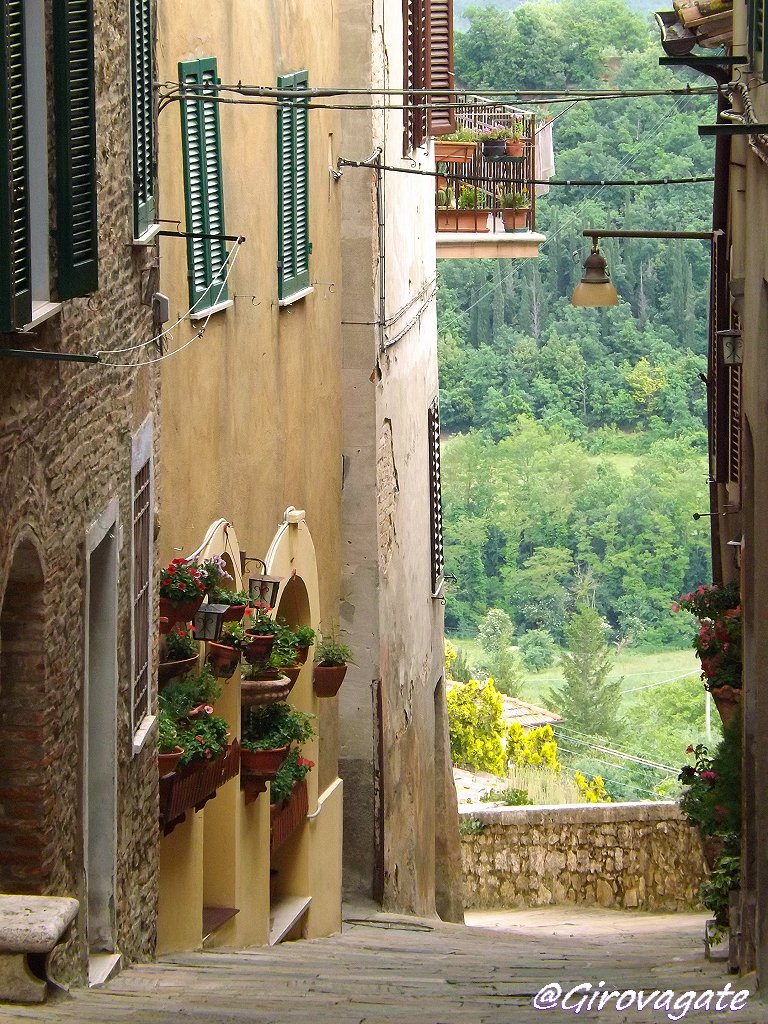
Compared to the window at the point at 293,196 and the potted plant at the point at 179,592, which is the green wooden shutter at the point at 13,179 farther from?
the window at the point at 293,196

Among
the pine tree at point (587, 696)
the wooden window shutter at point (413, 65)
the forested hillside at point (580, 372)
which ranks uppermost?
the wooden window shutter at point (413, 65)

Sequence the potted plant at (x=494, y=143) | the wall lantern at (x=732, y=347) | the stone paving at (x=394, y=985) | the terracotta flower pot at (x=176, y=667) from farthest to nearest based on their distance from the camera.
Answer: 1. the potted plant at (x=494, y=143)
2. the wall lantern at (x=732, y=347)
3. the terracotta flower pot at (x=176, y=667)
4. the stone paving at (x=394, y=985)

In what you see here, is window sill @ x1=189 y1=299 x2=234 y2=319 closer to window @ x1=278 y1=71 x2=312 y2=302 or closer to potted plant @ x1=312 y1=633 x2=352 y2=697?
window @ x1=278 y1=71 x2=312 y2=302

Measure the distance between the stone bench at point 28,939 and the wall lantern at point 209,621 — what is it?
330cm

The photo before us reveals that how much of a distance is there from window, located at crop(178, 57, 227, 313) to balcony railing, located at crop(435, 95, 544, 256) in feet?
28.4

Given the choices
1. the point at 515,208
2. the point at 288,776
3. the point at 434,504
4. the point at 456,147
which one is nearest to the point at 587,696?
the point at 456,147

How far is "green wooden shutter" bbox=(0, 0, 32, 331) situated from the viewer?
16.1ft

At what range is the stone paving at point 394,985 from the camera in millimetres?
5633

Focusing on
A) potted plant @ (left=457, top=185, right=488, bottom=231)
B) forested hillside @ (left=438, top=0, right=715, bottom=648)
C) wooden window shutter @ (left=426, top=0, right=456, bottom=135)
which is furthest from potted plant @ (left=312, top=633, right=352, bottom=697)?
forested hillside @ (left=438, top=0, right=715, bottom=648)

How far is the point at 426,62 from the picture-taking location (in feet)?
53.4

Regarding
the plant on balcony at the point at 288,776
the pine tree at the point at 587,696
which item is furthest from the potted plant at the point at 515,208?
the pine tree at the point at 587,696

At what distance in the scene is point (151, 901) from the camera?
761cm

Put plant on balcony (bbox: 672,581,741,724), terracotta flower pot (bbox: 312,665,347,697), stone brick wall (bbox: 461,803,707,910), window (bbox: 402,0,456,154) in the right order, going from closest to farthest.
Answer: plant on balcony (bbox: 672,581,741,724)
terracotta flower pot (bbox: 312,665,347,697)
window (bbox: 402,0,456,154)
stone brick wall (bbox: 461,803,707,910)

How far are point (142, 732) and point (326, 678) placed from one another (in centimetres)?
433
